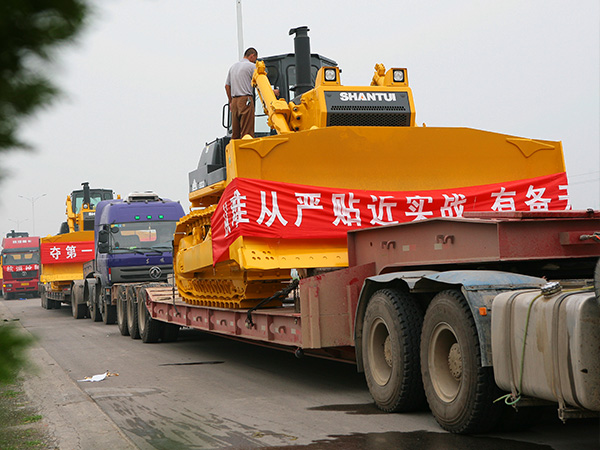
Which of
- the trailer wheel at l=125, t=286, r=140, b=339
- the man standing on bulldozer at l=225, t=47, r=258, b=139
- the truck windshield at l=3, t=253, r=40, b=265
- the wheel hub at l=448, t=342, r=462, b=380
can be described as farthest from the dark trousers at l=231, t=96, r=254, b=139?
the truck windshield at l=3, t=253, r=40, b=265

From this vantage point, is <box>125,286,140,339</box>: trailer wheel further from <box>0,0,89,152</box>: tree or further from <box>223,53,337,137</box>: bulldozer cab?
<box>0,0,89,152</box>: tree

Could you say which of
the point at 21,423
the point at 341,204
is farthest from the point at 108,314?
the point at 21,423

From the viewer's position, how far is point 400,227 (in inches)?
299

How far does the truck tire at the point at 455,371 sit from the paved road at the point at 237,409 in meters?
0.16

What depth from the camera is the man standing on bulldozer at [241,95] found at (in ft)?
38.0

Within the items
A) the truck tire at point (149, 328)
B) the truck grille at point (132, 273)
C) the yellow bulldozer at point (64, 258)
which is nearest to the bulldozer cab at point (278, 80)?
the truck tire at point (149, 328)

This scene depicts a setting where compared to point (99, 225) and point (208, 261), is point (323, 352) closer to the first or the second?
point (208, 261)

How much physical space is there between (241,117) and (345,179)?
241cm

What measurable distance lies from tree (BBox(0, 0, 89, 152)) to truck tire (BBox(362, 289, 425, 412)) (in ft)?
17.6

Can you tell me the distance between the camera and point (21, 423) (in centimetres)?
751

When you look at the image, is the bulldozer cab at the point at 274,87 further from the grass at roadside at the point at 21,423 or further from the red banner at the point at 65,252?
the red banner at the point at 65,252

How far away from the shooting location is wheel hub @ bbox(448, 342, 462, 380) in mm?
6195

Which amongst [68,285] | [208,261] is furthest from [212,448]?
[68,285]

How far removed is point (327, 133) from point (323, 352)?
2762mm
